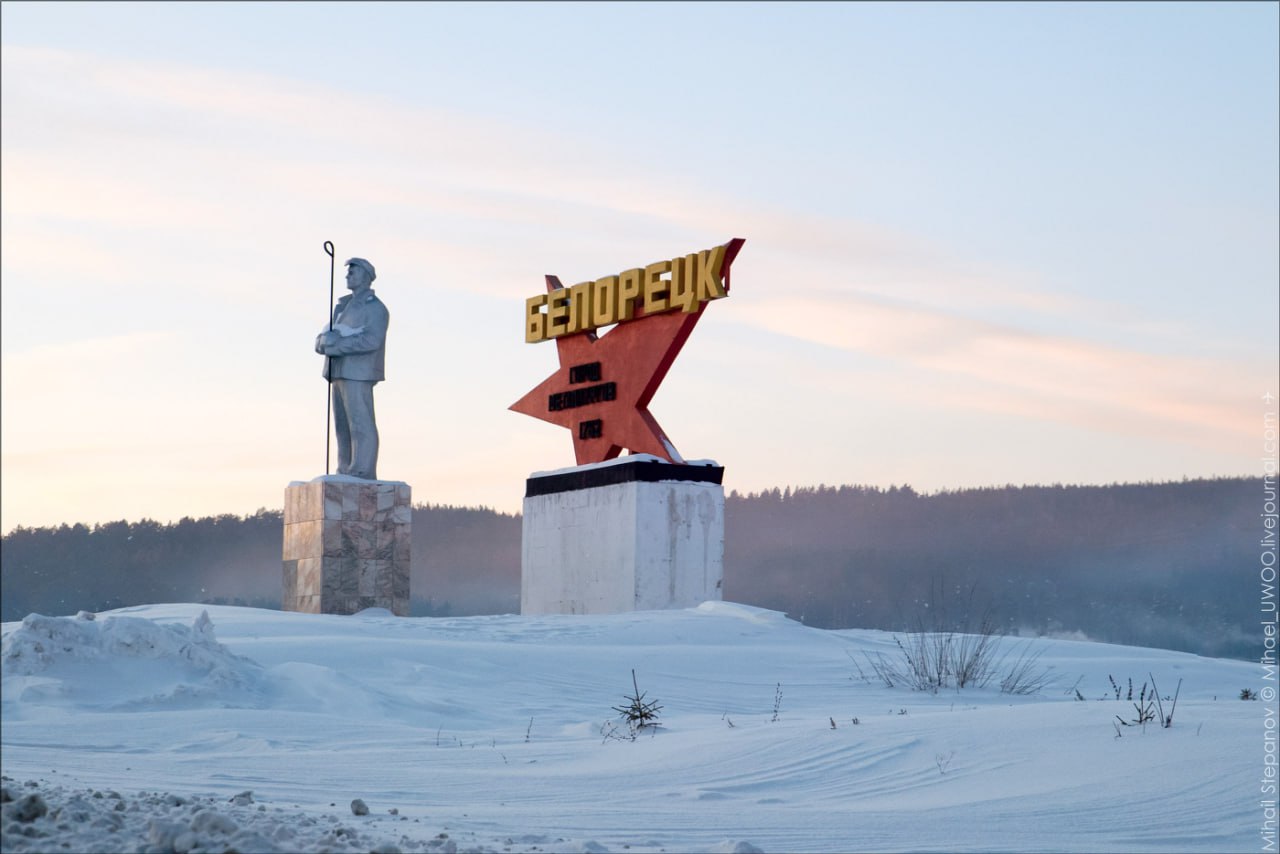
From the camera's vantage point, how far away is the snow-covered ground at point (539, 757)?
17.5 feet

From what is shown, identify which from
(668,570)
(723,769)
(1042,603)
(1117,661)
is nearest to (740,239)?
(668,570)

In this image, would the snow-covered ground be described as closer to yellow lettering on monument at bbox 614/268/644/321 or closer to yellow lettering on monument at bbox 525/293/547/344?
yellow lettering on monument at bbox 614/268/644/321

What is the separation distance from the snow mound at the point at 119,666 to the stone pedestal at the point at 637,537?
9438 millimetres

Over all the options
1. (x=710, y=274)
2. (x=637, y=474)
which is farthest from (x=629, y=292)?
(x=637, y=474)

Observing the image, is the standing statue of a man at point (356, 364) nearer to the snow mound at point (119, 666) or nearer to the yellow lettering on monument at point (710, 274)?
the yellow lettering on monument at point (710, 274)

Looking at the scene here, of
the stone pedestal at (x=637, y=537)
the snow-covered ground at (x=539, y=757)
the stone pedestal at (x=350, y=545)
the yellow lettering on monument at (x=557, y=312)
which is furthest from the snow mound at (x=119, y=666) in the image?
the yellow lettering on monument at (x=557, y=312)

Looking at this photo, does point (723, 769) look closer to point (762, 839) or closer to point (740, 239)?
point (762, 839)

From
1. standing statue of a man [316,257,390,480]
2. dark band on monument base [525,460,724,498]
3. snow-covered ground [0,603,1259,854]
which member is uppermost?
standing statue of a man [316,257,390,480]

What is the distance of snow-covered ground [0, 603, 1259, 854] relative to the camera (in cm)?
534

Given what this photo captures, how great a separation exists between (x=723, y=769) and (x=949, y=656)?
684cm

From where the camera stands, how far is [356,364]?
803 inches

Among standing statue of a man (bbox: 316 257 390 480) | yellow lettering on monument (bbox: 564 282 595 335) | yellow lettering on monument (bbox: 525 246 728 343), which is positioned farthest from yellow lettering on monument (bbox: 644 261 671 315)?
standing statue of a man (bbox: 316 257 390 480)

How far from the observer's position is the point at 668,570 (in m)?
19.7

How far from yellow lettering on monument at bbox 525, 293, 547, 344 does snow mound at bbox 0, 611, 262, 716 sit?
43.2 feet
